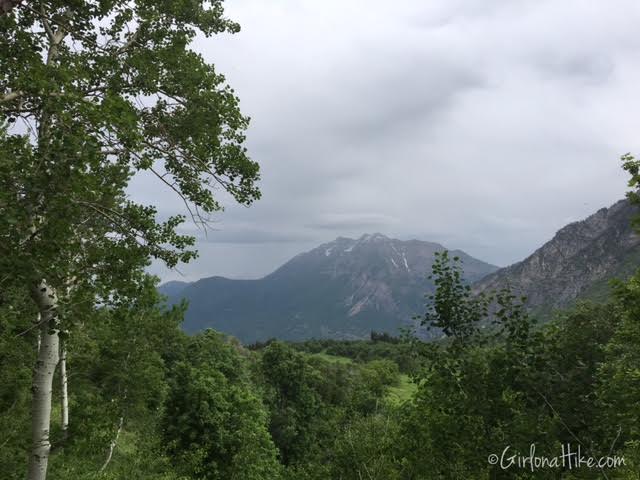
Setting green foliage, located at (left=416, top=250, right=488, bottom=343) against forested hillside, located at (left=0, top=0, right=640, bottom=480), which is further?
green foliage, located at (left=416, top=250, right=488, bottom=343)

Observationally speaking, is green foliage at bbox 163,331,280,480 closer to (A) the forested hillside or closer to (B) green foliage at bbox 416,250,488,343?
(A) the forested hillside

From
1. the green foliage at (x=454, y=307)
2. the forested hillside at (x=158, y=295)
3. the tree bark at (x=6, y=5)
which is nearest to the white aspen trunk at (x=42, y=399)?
the forested hillside at (x=158, y=295)

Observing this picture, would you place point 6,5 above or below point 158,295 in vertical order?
above

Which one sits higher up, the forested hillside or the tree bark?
the tree bark

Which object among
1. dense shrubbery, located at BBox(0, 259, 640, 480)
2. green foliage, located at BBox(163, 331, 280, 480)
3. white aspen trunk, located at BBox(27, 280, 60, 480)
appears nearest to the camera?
white aspen trunk, located at BBox(27, 280, 60, 480)

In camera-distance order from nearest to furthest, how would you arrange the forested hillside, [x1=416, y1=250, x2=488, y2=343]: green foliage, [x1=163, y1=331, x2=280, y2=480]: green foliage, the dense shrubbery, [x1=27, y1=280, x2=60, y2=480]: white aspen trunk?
the forested hillside
[x1=27, y1=280, x2=60, y2=480]: white aspen trunk
the dense shrubbery
[x1=416, y1=250, x2=488, y2=343]: green foliage
[x1=163, y1=331, x2=280, y2=480]: green foliage

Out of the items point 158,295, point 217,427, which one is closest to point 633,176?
point 158,295

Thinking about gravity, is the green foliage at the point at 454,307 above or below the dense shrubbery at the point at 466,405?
above

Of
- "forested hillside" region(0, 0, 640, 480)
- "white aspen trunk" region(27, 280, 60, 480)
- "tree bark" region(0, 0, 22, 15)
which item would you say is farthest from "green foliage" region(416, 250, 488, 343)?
"tree bark" region(0, 0, 22, 15)

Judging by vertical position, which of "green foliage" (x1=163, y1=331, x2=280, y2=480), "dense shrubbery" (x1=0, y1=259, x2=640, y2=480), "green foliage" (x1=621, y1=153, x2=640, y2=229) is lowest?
"green foliage" (x1=163, y1=331, x2=280, y2=480)

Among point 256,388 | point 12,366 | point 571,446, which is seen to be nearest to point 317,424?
point 256,388

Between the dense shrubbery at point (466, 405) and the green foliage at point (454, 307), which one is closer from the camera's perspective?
the dense shrubbery at point (466, 405)

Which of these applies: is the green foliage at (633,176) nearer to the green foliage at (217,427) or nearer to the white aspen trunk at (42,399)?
the white aspen trunk at (42,399)

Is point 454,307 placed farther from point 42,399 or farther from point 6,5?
point 6,5
